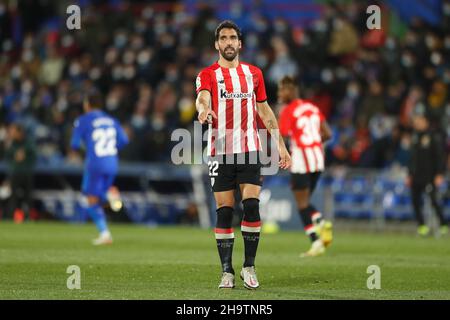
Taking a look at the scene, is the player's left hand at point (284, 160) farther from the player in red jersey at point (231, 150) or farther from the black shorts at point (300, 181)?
the black shorts at point (300, 181)

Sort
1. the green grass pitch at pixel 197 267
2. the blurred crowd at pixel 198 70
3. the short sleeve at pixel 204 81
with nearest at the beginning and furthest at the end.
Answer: the green grass pitch at pixel 197 267 < the short sleeve at pixel 204 81 < the blurred crowd at pixel 198 70

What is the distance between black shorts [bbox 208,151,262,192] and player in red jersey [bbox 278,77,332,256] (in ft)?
16.1

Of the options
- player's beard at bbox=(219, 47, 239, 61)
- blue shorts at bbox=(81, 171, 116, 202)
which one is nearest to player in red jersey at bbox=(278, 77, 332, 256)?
blue shorts at bbox=(81, 171, 116, 202)

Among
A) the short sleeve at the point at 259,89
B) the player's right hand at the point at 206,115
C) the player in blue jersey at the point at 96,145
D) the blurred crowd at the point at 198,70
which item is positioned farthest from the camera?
the blurred crowd at the point at 198,70

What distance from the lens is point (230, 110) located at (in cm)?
989

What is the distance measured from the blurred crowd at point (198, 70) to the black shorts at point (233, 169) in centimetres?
1223

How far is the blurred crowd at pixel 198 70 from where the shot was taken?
23.2 m

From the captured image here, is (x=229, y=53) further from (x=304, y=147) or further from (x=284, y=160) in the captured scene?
(x=304, y=147)

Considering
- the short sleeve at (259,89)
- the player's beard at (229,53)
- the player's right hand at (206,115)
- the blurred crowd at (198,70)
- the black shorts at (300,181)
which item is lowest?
the black shorts at (300,181)

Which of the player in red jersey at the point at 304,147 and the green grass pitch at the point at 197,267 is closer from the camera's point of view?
the green grass pitch at the point at 197,267

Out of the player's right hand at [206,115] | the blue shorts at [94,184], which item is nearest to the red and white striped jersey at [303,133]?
the blue shorts at [94,184]
